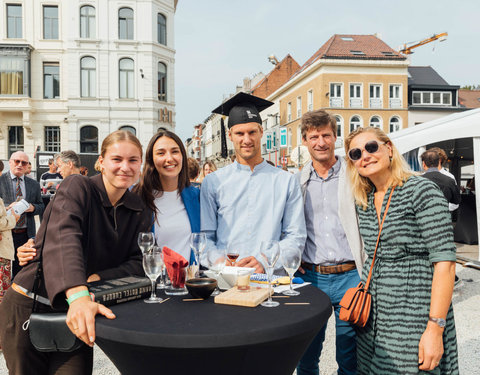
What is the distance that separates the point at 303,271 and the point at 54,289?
176cm

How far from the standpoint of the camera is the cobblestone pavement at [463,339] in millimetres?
3859

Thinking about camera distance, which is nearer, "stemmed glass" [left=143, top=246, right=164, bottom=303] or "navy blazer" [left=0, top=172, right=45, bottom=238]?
"stemmed glass" [left=143, top=246, right=164, bottom=303]

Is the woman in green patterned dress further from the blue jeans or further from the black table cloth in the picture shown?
the black table cloth

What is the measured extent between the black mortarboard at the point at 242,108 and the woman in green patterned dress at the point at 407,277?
971 mm

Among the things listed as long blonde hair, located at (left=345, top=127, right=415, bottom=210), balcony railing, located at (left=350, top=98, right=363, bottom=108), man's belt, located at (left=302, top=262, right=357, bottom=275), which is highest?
balcony railing, located at (left=350, top=98, right=363, bottom=108)

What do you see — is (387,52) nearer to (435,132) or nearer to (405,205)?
(435,132)

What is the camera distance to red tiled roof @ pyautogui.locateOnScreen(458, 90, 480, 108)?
38600mm

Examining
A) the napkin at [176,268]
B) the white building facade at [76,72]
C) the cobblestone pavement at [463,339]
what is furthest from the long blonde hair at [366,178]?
the white building facade at [76,72]

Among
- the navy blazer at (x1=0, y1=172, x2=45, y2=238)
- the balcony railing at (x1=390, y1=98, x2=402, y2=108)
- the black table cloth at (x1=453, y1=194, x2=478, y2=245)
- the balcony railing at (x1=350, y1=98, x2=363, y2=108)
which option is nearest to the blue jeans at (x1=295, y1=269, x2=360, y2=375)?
the navy blazer at (x1=0, y1=172, x2=45, y2=238)

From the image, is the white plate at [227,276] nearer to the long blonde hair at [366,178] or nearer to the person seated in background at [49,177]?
the long blonde hair at [366,178]

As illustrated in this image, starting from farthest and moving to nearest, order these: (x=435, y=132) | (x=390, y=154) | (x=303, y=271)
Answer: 1. (x=435, y=132)
2. (x=303, y=271)
3. (x=390, y=154)

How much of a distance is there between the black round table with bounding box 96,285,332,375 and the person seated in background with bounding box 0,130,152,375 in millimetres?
217

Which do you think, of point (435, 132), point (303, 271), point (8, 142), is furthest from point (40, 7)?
point (303, 271)

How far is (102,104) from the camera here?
26.4 meters
